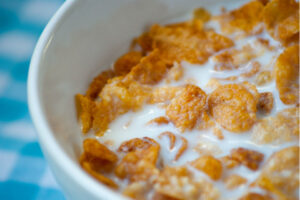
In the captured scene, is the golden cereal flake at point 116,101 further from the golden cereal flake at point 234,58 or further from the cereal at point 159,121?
the golden cereal flake at point 234,58

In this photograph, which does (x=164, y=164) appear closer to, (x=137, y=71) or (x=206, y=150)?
(x=206, y=150)

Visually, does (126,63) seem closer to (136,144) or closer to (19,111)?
(136,144)

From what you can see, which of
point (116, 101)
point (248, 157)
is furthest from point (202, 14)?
point (248, 157)

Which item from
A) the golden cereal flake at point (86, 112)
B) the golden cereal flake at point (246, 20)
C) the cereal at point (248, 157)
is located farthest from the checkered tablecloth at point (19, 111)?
the golden cereal flake at point (246, 20)

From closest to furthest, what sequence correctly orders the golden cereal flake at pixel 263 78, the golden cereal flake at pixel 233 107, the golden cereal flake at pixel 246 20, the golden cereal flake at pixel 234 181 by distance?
the golden cereal flake at pixel 234 181
the golden cereal flake at pixel 233 107
the golden cereal flake at pixel 263 78
the golden cereal flake at pixel 246 20

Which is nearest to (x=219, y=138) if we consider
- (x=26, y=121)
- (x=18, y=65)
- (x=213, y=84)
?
(x=213, y=84)

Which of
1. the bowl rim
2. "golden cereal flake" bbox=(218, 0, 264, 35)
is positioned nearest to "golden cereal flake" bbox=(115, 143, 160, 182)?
the bowl rim
